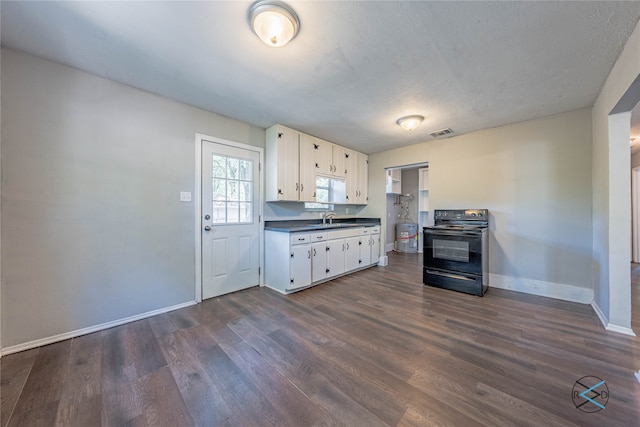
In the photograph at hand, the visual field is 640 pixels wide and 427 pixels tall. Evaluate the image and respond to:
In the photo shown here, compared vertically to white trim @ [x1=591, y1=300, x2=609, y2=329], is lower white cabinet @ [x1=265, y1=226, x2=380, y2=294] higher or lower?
higher

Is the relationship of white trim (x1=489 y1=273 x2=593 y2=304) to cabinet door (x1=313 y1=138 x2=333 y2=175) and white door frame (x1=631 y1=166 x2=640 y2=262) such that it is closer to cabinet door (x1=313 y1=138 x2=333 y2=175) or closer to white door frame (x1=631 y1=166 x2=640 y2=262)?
cabinet door (x1=313 y1=138 x2=333 y2=175)

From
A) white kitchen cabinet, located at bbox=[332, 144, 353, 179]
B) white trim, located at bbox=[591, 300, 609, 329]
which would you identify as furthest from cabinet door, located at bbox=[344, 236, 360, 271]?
white trim, located at bbox=[591, 300, 609, 329]

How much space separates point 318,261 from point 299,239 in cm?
51

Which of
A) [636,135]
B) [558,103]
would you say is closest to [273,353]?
[558,103]

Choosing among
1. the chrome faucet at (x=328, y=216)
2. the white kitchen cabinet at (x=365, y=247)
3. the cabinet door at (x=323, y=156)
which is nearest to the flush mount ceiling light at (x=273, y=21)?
the cabinet door at (x=323, y=156)

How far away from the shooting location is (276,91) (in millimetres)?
2375

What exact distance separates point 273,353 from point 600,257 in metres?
3.43

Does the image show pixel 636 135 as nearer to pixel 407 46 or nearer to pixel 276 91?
pixel 407 46

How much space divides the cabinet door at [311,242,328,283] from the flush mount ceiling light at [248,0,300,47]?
2449 mm

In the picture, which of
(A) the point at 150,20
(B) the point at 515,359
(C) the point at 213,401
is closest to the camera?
(C) the point at 213,401

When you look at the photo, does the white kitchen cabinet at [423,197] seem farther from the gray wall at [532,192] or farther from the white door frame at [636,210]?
the white door frame at [636,210]

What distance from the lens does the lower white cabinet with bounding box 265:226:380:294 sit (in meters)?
3.09

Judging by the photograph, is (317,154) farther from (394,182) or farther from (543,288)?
(543,288)

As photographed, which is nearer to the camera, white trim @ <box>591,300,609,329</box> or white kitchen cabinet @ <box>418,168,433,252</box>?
white trim @ <box>591,300,609,329</box>
